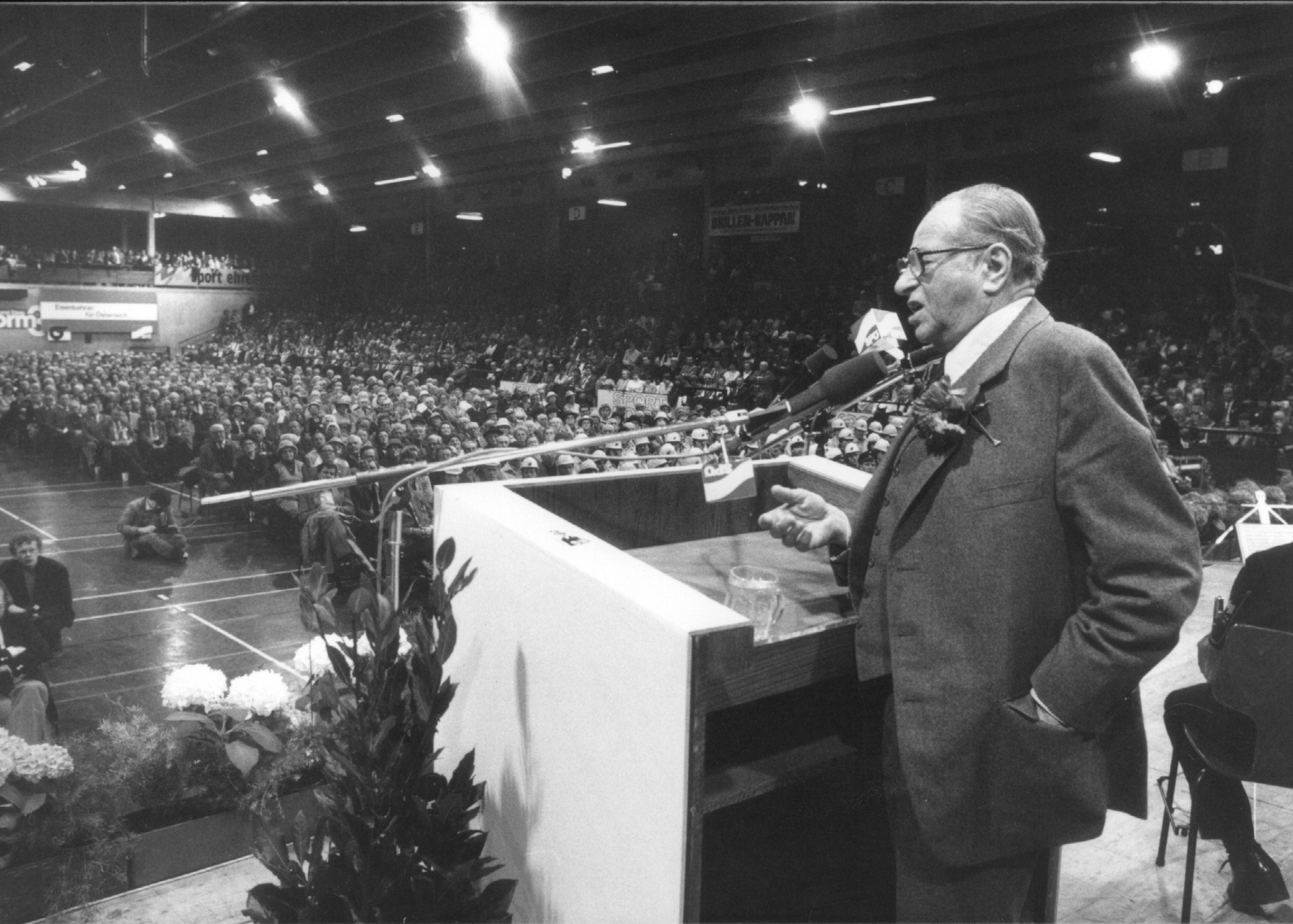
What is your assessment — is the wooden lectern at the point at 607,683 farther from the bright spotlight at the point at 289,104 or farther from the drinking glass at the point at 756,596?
the bright spotlight at the point at 289,104

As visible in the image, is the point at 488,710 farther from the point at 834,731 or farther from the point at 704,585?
the point at 834,731

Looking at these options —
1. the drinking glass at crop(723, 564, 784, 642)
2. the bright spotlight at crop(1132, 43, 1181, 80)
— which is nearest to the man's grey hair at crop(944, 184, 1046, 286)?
the drinking glass at crop(723, 564, 784, 642)

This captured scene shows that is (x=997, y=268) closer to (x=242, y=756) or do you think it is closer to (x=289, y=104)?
(x=289, y=104)

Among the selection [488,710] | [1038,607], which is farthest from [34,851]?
[1038,607]

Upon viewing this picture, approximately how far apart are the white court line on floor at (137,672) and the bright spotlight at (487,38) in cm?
184

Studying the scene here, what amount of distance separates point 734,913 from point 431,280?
2230 millimetres

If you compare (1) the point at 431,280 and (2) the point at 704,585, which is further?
(1) the point at 431,280

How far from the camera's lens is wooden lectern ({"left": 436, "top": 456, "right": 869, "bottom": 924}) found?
1.03m

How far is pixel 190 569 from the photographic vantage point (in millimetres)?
2533

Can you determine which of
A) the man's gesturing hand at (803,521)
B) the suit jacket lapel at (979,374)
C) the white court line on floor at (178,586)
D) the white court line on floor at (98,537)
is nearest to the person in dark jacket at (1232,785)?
the man's gesturing hand at (803,521)

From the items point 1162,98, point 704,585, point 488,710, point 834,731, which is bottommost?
point 834,731

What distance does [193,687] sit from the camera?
248 cm

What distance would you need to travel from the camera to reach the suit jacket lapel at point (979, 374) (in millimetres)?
1115

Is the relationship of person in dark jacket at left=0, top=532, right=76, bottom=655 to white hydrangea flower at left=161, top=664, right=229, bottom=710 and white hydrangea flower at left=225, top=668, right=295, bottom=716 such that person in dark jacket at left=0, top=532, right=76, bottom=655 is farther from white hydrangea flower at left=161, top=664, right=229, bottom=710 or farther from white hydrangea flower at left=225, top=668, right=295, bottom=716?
white hydrangea flower at left=225, top=668, right=295, bottom=716
